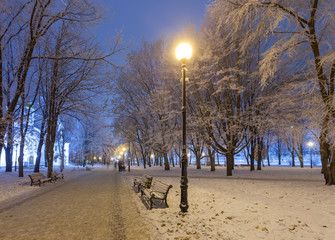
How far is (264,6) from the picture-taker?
8.44 metres

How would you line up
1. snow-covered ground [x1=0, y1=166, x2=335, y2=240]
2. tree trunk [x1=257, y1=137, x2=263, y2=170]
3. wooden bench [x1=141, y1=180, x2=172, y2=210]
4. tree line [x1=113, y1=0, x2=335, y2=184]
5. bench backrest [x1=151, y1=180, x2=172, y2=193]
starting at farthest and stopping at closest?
tree trunk [x1=257, y1=137, x2=263, y2=170], tree line [x1=113, y1=0, x2=335, y2=184], bench backrest [x1=151, y1=180, x2=172, y2=193], wooden bench [x1=141, y1=180, x2=172, y2=210], snow-covered ground [x1=0, y1=166, x2=335, y2=240]

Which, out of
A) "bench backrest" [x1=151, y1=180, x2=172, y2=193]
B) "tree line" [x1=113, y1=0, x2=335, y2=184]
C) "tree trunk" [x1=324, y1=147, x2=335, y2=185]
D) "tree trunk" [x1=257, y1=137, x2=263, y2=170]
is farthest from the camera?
"tree trunk" [x1=257, y1=137, x2=263, y2=170]

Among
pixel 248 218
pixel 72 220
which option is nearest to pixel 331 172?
pixel 248 218

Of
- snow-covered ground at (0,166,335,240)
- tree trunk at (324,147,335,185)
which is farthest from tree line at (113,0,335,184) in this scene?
snow-covered ground at (0,166,335,240)

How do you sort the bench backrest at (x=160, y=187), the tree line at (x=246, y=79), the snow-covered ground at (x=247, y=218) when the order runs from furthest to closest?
the tree line at (x=246, y=79), the bench backrest at (x=160, y=187), the snow-covered ground at (x=247, y=218)

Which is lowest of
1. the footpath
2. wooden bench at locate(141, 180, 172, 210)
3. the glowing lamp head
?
the footpath

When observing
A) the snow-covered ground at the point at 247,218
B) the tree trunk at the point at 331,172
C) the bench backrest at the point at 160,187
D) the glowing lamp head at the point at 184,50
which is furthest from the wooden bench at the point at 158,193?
the tree trunk at the point at 331,172

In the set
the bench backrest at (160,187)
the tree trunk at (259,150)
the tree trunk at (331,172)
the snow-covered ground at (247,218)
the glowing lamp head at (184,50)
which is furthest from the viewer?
the tree trunk at (259,150)

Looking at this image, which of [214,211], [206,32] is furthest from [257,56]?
[214,211]

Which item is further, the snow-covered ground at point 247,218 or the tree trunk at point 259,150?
the tree trunk at point 259,150

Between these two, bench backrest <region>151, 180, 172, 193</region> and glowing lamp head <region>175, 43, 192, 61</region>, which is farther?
bench backrest <region>151, 180, 172, 193</region>

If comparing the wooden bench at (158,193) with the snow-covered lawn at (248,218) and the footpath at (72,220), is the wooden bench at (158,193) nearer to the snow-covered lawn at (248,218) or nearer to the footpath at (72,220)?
the snow-covered lawn at (248,218)

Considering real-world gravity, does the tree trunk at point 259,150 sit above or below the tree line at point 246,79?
below

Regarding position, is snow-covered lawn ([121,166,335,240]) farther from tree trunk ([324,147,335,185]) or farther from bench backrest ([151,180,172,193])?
tree trunk ([324,147,335,185])
